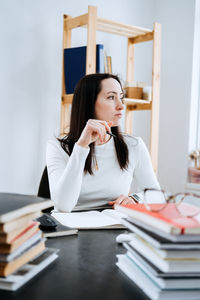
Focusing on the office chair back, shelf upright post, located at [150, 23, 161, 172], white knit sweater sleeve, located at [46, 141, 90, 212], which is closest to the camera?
white knit sweater sleeve, located at [46, 141, 90, 212]

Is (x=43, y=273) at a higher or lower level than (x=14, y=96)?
lower

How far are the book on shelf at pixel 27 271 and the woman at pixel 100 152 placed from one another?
767 millimetres

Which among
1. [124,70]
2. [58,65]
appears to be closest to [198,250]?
[58,65]

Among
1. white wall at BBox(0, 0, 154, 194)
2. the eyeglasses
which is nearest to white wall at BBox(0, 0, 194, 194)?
white wall at BBox(0, 0, 154, 194)

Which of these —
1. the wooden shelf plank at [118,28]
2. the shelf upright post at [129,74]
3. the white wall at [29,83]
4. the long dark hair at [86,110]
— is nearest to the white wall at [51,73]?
the white wall at [29,83]

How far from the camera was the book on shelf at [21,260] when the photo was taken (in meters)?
0.52

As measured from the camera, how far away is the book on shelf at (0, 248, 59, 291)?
536 millimetres

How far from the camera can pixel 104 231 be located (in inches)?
37.6

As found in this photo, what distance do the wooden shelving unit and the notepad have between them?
4.53 ft

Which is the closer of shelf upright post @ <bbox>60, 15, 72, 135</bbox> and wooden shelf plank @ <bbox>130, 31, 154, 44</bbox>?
shelf upright post @ <bbox>60, 15, 72, 135</bbox>

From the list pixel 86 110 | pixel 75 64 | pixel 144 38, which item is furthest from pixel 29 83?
pixel 144 38

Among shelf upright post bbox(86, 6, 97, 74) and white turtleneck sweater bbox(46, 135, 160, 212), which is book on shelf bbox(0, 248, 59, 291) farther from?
shelf upright post bbox(86, 6, 97, 74)

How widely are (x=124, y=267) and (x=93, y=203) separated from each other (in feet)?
3.18

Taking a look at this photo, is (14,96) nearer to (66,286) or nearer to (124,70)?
(124,70)
